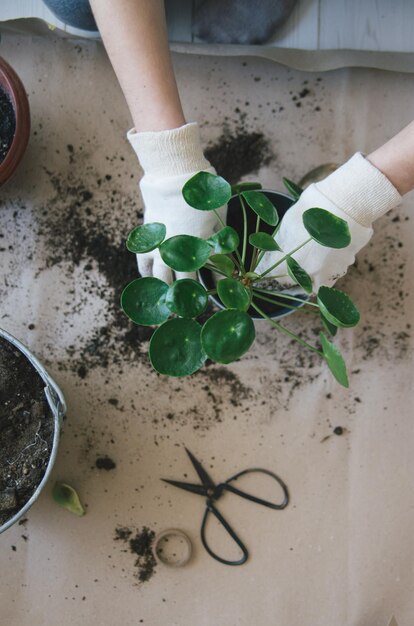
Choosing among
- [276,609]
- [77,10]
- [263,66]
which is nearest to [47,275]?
[77,10]

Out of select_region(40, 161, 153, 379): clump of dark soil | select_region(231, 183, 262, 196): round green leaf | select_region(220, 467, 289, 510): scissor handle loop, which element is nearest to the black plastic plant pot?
select_region(231, 183, 262, 196): round green leaf

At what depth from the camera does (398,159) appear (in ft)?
3.11

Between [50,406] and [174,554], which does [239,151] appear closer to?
[50,406]

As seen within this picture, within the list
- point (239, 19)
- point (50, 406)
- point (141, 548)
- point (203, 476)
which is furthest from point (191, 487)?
point (239, 19)

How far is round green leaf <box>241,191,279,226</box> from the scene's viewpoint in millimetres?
853

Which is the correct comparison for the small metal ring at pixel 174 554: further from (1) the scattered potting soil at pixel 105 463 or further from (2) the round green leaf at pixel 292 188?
(2) the round green leaf at pixel 292 188

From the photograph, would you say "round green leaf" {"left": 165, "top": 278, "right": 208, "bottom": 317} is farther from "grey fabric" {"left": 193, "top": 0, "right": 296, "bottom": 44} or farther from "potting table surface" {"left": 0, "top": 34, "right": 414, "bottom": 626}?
"grey fabric" {"left": 193, "top": 0, "right": 296, "bottom": 44}

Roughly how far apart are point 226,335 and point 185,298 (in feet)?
0.24

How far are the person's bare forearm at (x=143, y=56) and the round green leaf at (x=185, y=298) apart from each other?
0.29 metres

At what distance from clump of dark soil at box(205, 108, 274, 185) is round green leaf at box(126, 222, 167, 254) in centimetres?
41

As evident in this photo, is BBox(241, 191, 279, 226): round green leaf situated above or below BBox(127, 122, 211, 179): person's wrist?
below

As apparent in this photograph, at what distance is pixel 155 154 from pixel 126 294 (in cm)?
26

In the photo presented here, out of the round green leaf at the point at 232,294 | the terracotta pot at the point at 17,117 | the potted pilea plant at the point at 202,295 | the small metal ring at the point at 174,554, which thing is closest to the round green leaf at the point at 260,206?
the potted pilea plant at the point at 202,295

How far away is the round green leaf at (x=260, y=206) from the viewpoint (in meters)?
0.85
